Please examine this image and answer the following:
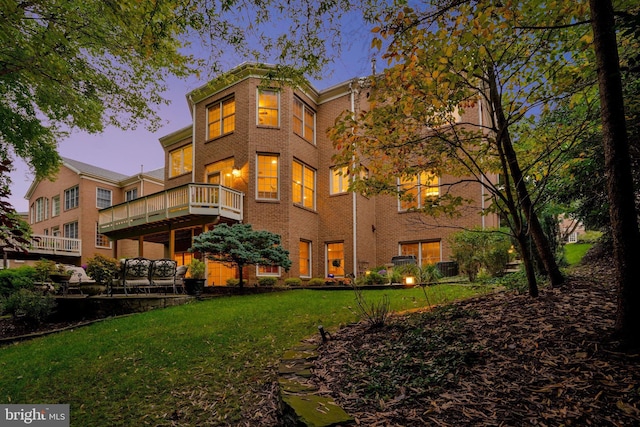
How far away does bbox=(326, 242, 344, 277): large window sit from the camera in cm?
1467

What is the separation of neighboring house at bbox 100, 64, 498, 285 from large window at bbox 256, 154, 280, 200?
1.7 inches

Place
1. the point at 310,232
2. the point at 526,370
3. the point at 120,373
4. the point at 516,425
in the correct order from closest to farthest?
the point at 516,425 → the point at 526,370 → the point at 120,373 → the point at 310,232

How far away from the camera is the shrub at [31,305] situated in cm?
884

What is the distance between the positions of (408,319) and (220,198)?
9.69 meters

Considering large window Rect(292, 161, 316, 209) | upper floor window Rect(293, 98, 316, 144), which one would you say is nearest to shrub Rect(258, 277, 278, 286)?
large window Rect(292, 161, 316, 209)

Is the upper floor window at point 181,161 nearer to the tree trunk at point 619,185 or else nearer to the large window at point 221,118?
the large window at point 221,118

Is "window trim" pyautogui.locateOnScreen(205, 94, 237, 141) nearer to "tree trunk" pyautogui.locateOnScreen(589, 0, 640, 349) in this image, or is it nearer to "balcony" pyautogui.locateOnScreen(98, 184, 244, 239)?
"balcony" pyautogui.locateOnScreen(98, 184, 244, 239)

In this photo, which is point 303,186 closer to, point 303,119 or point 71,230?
point 303,119

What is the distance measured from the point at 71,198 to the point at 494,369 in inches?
1185

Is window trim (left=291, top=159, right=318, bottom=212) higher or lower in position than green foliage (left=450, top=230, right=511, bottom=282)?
higher

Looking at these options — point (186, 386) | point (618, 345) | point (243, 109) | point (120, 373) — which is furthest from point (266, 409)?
point (243, 109)

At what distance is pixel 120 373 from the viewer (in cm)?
452

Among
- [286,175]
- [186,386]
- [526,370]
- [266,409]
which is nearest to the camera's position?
[526,370]

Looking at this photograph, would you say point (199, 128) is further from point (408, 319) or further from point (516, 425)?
point (516, 425)
